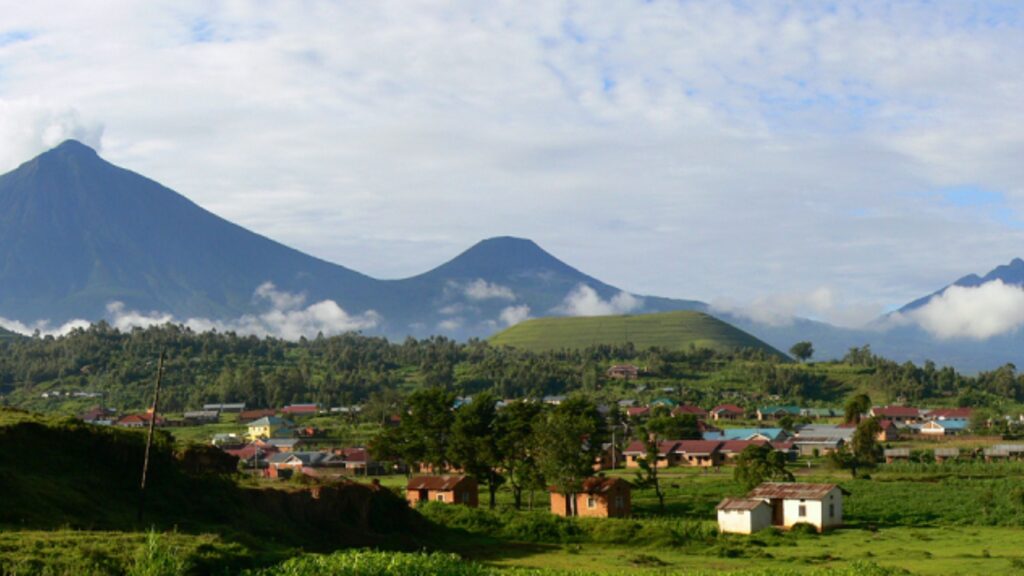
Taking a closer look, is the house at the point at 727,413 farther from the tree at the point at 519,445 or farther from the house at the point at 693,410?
the tree at the point at 519,445

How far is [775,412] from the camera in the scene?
430 ft

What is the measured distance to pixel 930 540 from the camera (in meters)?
44.4

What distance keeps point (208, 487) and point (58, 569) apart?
14.7 metres

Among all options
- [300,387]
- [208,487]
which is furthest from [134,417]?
→ [208,487]

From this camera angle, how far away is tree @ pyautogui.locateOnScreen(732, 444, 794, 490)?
194 feet

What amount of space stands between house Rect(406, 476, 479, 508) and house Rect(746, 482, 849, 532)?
15674 mm

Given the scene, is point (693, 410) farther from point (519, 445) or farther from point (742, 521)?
point (742, 521)

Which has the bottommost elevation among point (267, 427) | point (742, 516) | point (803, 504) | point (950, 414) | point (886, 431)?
point (742, 516)

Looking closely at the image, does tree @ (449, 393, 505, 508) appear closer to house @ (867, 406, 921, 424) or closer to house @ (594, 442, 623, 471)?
house @ (594, 442, 623, 471)

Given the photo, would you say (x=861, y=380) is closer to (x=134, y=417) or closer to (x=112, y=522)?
(x=134, y=417)

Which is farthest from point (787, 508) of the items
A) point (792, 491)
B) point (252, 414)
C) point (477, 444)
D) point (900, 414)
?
point (252, 414)

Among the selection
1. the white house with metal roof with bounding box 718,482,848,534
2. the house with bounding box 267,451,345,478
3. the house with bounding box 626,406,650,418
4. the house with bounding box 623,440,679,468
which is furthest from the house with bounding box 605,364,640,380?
the white house with metal roof with bounding box 718,482,848,534

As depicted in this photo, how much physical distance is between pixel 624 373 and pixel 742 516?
118m

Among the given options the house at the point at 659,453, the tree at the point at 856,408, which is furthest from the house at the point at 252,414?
the tree at the point at 856,408
